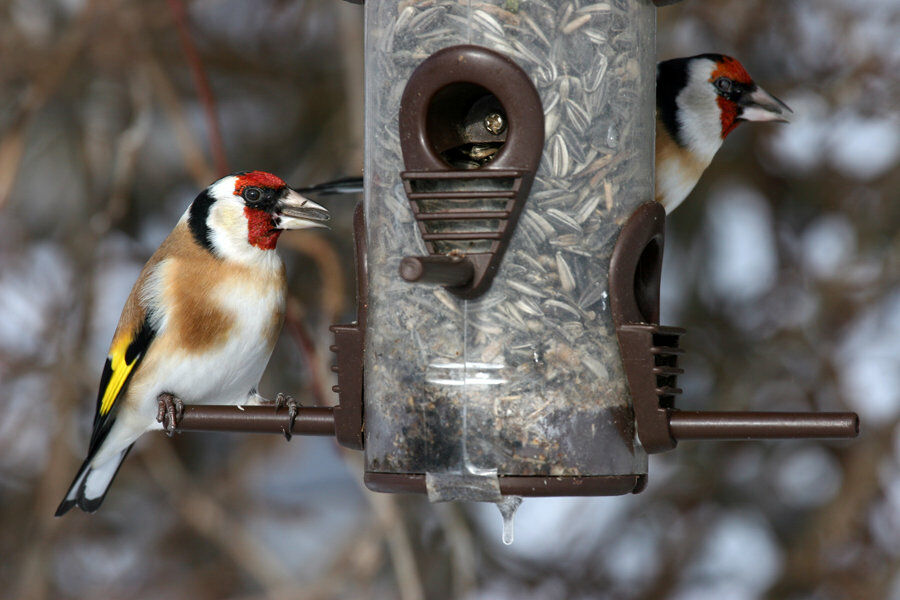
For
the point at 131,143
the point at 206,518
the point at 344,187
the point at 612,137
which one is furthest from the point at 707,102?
the point at 206,518

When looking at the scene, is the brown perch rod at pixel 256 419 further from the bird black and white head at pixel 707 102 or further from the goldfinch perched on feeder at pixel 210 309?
the bird black and white head at pixel 707 102

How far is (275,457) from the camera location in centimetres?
735

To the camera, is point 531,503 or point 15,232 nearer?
point 15,232

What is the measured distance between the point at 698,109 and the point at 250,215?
1.55 m


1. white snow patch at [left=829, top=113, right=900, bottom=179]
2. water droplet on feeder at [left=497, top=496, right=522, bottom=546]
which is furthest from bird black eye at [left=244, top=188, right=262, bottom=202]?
white snow patch at [left=829, top=113, right=900, bottom=179]

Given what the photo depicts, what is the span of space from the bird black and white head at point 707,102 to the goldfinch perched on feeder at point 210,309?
1242mm

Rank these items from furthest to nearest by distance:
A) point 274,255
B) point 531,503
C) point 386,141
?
1. point 531,503
2. point 274,255
3. point 386,141

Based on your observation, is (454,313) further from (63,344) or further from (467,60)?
(63,344)

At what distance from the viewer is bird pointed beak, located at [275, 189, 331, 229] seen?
3.92m

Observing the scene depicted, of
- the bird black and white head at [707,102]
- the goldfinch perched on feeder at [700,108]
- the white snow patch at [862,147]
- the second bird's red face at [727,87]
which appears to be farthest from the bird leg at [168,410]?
the white snow patch at [862,147]

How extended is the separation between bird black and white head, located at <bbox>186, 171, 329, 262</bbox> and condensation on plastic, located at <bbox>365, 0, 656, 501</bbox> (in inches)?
29.6

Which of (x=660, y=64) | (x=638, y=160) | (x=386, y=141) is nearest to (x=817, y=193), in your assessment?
(x=660, y=64)

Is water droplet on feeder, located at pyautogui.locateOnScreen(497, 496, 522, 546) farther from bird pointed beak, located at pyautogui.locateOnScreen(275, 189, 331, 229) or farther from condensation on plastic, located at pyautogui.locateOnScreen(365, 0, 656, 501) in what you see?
bird pointed beak, located at pyautogui.locateOnScreen(275, 189, 331, 229)

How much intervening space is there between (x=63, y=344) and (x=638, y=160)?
11.4 ft
